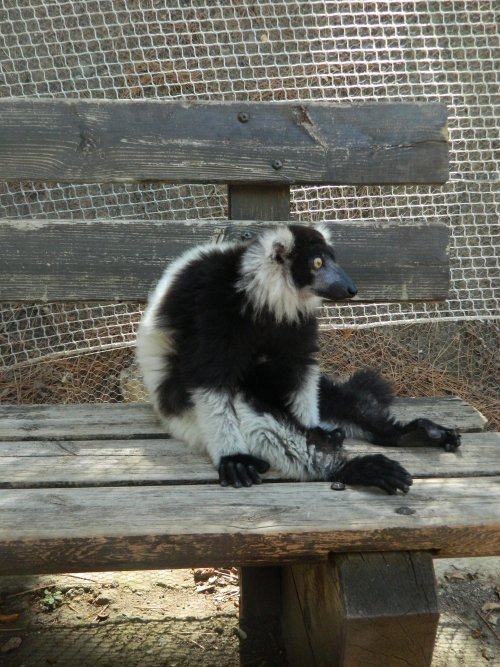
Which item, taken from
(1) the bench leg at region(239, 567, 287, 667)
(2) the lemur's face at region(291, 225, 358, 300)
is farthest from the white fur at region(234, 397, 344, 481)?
(1) the bench leg at region(239, 567, 287, 667)

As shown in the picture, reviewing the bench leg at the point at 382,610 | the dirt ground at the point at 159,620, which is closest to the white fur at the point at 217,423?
the bench leg at the point at 382,610

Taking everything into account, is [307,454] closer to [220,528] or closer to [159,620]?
[220,528]

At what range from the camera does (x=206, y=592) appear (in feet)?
14.8

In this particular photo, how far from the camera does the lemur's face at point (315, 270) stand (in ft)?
11.6

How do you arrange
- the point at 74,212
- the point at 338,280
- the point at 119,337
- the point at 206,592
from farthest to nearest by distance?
the point at 74,212 < the point at 119,337 < the point at 206,592 < the point at 338,280

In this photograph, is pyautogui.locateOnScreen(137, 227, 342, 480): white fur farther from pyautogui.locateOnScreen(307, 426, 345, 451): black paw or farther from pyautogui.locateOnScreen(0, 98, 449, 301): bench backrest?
pyautogui.locateOnScreen(0, 98, 449, 301): bench backrest

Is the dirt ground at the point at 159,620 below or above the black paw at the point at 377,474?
below

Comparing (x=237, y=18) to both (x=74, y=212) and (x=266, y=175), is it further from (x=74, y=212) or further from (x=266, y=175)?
(x=266, y=175)

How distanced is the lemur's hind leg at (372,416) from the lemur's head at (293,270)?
0.47 m

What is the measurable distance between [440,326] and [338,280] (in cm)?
Answer: 362

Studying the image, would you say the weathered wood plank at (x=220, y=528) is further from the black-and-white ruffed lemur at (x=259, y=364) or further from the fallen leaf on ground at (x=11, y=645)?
the fallen leaf on ground at (x=11, y=645)

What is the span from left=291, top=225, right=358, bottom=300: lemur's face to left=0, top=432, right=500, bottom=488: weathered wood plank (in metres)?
0.71

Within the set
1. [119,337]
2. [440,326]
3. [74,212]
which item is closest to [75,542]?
[119,337]

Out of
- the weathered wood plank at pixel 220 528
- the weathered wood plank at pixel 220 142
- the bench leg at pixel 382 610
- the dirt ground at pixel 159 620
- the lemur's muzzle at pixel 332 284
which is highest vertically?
the weathered wood plank at pixel 220 142
